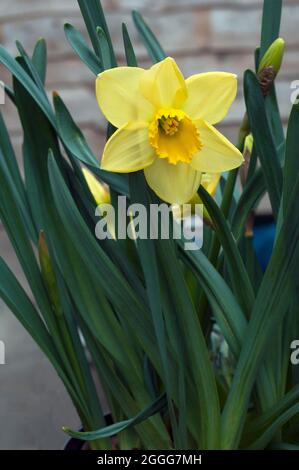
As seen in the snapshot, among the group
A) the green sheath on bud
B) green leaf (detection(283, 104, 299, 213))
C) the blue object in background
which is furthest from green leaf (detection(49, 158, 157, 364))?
the blue object in background

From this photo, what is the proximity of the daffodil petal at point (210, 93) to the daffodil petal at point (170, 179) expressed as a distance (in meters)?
0.04

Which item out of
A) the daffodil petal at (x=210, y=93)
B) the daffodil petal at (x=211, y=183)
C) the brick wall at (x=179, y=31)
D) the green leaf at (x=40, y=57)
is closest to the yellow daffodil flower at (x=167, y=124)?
the daffodil petal at (x=210, y=93)

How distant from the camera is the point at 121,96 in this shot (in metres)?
0.43

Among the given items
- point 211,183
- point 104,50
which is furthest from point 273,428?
point 104,50

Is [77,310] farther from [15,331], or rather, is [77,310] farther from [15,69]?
[15,331]

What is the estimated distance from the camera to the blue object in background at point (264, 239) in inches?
53.1

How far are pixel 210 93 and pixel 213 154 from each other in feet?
0.14

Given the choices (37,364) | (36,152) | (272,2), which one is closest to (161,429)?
(36,152)

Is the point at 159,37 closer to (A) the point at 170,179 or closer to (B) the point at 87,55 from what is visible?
(B) the point at 87,55

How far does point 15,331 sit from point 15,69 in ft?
3.10

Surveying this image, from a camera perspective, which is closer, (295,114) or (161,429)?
(295,114)

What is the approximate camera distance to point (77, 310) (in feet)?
1.98

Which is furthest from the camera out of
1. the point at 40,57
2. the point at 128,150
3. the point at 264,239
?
the point at 264,239

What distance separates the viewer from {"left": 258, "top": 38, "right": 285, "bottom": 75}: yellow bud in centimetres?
49
